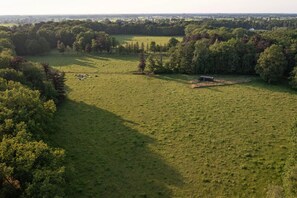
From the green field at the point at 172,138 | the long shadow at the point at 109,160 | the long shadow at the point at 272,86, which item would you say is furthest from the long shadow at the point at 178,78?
the long shadow at the point at 109,160

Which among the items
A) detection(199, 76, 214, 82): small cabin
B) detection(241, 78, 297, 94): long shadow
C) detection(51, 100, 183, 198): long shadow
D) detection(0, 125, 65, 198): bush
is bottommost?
detection(51, 100, 183, 198): long shadow

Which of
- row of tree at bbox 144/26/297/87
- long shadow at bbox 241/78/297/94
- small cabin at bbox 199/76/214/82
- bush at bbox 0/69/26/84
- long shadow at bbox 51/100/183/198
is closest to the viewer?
long shadow at bbox 51/100/183/198

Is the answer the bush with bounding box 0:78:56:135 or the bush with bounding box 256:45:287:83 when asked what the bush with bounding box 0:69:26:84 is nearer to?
the bush with bounding box 0:78:56:135

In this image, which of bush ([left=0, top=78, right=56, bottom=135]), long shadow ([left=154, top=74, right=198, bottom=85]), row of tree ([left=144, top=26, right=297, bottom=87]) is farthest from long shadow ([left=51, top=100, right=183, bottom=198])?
row of tree ([left=144, top=26, right=297, bottom=87])

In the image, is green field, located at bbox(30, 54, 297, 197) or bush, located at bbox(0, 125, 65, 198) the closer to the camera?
bush, located at bbox(0, 125, 65, 198)

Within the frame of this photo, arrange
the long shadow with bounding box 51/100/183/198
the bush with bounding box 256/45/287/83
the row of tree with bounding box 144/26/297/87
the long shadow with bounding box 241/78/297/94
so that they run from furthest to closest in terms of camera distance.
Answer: the row of tree with bounding box 144/26/297/87 < the bush with bounding box 256/45/287/83 < the long shadow with bounding box 241/78/297/94 < the long shadow with bounding box 51/100/183/198

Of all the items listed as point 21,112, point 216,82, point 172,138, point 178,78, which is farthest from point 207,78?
point 21,112

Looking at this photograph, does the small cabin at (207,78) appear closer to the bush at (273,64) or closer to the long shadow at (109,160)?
the bush at (273,64)
